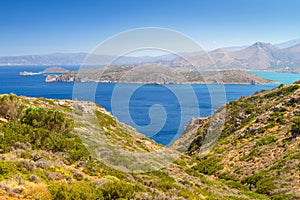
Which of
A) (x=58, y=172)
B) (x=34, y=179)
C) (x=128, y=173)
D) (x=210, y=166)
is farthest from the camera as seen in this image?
(x=210, y=166)

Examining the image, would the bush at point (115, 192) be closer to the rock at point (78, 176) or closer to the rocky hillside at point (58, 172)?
the rocky hillside at point (58, 172)

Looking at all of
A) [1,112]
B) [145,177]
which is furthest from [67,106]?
[145,177]

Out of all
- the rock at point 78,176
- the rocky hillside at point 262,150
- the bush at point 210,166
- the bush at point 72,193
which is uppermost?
the bush at point 72,193

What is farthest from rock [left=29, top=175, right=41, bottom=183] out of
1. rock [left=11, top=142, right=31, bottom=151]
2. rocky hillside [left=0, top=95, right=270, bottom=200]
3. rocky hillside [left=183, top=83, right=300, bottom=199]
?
rocky hillside [left=183, top=83, right=300, bottom=199]

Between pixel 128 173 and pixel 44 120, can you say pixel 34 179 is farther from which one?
pixel 44 120

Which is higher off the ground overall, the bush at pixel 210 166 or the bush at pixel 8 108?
the bush at pixel 8 108

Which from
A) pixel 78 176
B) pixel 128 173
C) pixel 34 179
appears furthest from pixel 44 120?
pixel 34 179

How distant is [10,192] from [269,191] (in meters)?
17.0

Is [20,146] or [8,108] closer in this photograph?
[20,146]

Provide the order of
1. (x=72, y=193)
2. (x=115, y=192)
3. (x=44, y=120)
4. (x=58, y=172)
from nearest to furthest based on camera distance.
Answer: (x=72, y=193) < (x=115, y=192) < (x=58, y=172) < (x=44, y=120)

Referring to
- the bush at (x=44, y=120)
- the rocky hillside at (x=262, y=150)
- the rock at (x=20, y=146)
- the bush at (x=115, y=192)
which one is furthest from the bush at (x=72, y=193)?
the rocky hillside at (x=262, y=150)

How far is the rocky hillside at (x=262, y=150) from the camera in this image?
20.1 m

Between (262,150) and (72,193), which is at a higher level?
(72,193)

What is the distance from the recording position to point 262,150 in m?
27.6
